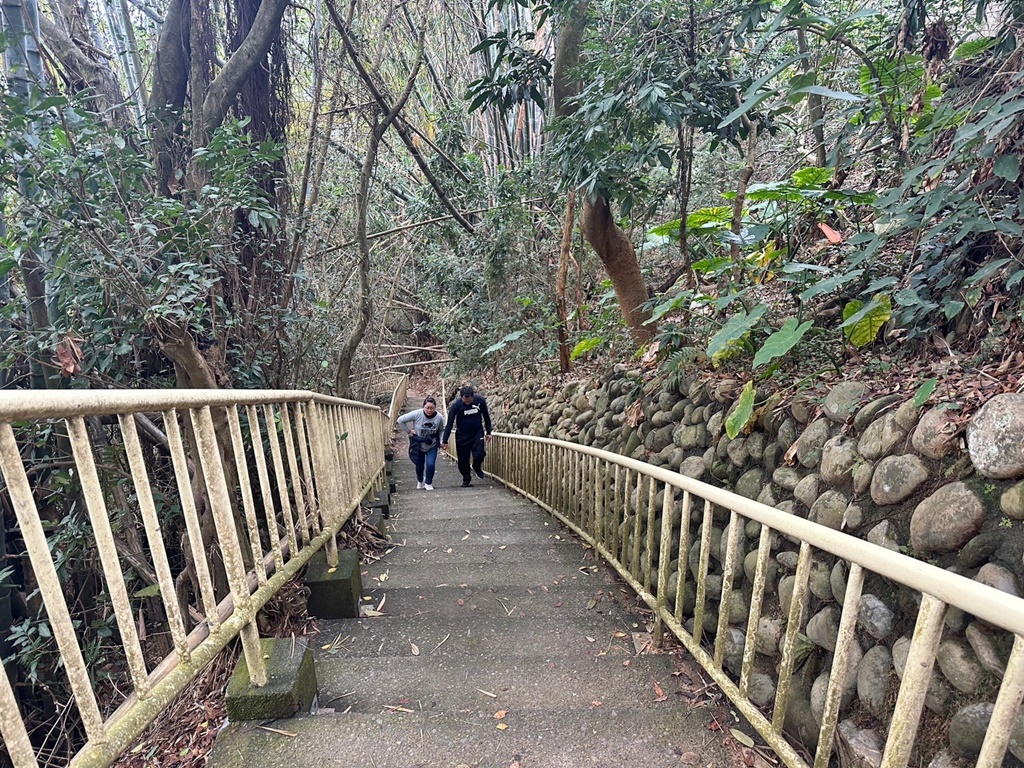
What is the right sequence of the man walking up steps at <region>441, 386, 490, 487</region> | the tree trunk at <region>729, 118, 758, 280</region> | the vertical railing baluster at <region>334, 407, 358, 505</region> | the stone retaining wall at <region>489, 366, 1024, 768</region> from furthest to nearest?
the man walking up steps at <region>441, 386, 490, 487</region>
the tree trunk at <region>729, 118, 758, 280</region>
the vertical railing baluster at <region>334, 407, 358, 505</region>
the stone retaining wall at <region>489, 366, 1024, 768</region>

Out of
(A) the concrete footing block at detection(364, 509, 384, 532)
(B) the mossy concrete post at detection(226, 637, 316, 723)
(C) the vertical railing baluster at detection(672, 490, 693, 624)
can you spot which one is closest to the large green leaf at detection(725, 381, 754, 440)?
(C) the vertical railing baluster at detection(672, 490, 693, 624)

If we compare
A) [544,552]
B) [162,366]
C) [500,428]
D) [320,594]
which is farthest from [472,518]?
[500,428]

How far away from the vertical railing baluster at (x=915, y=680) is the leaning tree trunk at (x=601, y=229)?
121 inches

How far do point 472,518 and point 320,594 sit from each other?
2.16 meters

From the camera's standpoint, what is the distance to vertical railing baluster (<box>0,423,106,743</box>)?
940 mm

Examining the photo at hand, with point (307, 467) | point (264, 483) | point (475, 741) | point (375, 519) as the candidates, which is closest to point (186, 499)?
point (264, 483)

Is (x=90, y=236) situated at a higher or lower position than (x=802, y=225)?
higher

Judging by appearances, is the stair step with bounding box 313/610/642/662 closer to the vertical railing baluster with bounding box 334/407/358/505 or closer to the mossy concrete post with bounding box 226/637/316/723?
the mossy concrete post with bounding box 226/637/316/723

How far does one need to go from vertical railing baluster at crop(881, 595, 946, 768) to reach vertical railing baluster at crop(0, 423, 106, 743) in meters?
1.59

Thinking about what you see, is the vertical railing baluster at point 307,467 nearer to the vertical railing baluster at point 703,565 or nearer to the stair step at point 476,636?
the stair step at point 476,636

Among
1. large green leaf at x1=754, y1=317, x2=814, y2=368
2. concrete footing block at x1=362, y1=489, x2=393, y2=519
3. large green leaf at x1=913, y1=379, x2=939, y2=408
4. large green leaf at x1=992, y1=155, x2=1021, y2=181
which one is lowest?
concrete footing block at x1=362, y1=489, x2=393, y2=519

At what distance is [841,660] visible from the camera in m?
1.31

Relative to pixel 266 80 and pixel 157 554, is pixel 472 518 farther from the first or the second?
pixel 266 80

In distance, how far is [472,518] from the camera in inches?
178
